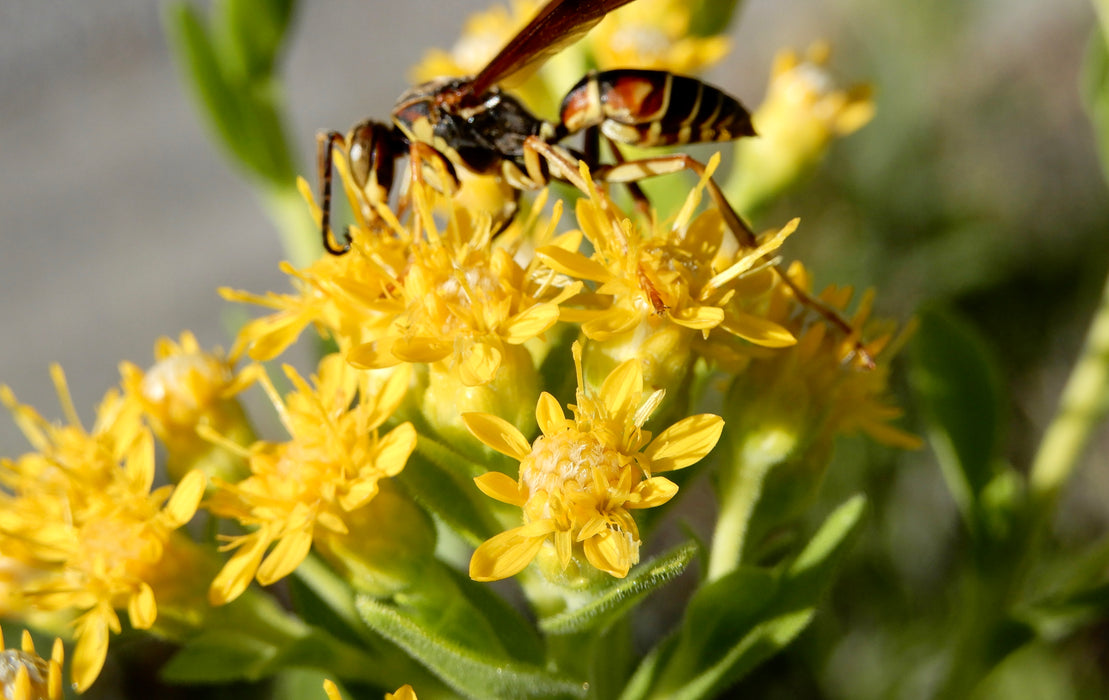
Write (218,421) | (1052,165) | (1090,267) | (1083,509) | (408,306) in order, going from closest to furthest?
(408,306), (218,421), (1083,509), (1090,267), (1052,165)

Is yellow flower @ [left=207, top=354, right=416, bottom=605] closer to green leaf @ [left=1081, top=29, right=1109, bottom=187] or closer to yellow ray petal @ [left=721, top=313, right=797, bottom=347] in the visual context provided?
yellow ray petal @ [left=721, top=313, right=797, bottom=347]

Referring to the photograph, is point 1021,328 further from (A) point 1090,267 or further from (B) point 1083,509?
(B) point 1083,509

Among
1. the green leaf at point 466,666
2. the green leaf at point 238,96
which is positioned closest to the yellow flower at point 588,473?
the green leaf at point 466,666

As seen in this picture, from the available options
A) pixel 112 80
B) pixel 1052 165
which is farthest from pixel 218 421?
pixel 112 80

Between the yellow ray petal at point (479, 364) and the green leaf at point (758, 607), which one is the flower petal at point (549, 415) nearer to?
the yellow ray petal at point (479, 364)

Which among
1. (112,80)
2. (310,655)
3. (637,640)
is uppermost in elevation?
(112,80)

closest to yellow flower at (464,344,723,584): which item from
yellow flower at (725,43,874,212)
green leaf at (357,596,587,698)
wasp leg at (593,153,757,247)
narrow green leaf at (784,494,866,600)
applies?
green leaf at (357,596,587,698)
